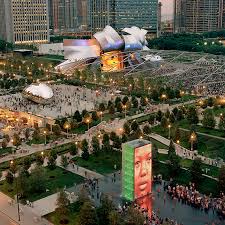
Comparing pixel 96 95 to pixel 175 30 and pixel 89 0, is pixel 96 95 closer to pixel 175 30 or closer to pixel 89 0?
pixel 89 0

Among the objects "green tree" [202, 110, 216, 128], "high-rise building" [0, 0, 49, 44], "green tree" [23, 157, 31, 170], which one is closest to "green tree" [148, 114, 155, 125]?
"green tree" [202, 110, 216, 128]

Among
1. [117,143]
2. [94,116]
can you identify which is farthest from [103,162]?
[94,116]

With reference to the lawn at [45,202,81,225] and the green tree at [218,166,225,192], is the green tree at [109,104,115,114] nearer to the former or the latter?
the green tree at [218,166,225,192]

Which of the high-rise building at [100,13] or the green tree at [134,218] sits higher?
the high-rise building at [100,13]

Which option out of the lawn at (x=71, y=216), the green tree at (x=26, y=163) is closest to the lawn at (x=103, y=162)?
the green tree at (x=26, y=163)

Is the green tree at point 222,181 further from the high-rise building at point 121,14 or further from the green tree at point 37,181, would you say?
the high-rise building at point 121,14

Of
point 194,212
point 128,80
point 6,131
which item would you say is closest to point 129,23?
point 128,80
